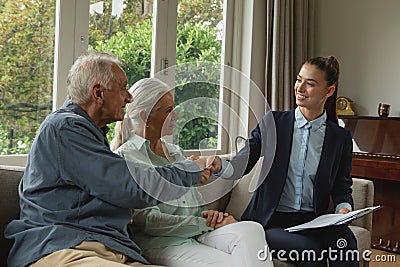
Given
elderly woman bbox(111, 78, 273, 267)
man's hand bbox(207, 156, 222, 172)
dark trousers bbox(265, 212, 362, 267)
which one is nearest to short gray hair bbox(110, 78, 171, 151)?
elderly woman bbox(111, 78, 273, 267)

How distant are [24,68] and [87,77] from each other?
1.66 meters

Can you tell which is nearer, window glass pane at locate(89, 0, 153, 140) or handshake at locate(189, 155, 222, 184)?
handshake at locate(189, 155, 222, 184)

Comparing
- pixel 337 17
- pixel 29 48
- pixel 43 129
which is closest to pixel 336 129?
pixel 43 129

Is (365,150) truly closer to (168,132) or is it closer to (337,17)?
(337,17)

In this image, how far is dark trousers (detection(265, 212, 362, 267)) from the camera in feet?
7.89

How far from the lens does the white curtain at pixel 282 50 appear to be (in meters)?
4.84

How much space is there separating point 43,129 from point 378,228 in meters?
3.28

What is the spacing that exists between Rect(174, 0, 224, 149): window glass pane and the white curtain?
1.44ft

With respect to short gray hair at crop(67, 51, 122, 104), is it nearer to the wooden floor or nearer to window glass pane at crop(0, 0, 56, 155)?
window glass pane at crop(0, 0, 56, 155)

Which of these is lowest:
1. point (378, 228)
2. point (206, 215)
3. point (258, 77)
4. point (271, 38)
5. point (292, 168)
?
point (378, 228)

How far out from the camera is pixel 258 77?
4941 millimetres

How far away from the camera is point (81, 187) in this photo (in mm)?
1757

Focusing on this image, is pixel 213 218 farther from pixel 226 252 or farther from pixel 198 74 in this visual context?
pixel 198 74

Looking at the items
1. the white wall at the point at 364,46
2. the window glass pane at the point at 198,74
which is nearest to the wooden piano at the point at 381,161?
the white wall at the point at 364,46
